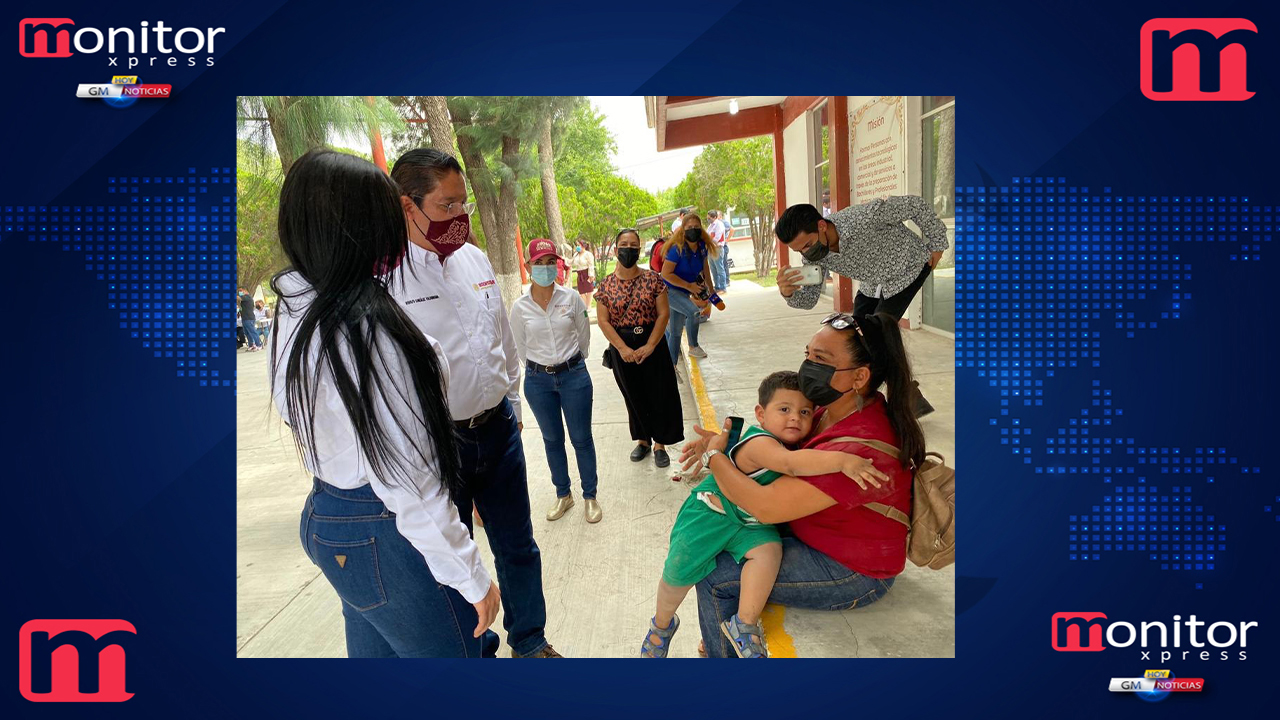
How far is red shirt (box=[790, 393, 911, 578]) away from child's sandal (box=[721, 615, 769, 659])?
238 mm

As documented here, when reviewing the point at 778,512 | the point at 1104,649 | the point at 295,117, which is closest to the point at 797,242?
the point at 778,512

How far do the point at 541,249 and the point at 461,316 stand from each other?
1.21 metres

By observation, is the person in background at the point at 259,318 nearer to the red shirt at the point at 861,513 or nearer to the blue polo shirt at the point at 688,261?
the blue polo shirt at the point at 688,261

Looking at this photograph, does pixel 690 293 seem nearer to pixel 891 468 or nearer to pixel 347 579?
pixel 891 468

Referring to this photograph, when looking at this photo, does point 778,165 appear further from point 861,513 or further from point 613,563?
point 861,513

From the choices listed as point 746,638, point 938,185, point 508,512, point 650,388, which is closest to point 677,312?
point 650,388

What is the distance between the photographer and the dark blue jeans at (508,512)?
81.6 inches

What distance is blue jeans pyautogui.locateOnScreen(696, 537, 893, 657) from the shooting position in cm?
178

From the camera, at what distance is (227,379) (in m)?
1.87

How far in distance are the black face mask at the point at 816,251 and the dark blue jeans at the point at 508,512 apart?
4.38 feet

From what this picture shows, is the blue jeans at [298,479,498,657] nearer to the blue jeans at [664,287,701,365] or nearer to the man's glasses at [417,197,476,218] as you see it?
the man's glasses at [417,197,476,218]

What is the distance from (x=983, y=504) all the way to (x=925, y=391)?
8.52ft

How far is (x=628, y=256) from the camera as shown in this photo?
3.74 meters

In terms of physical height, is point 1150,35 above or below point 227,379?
above
